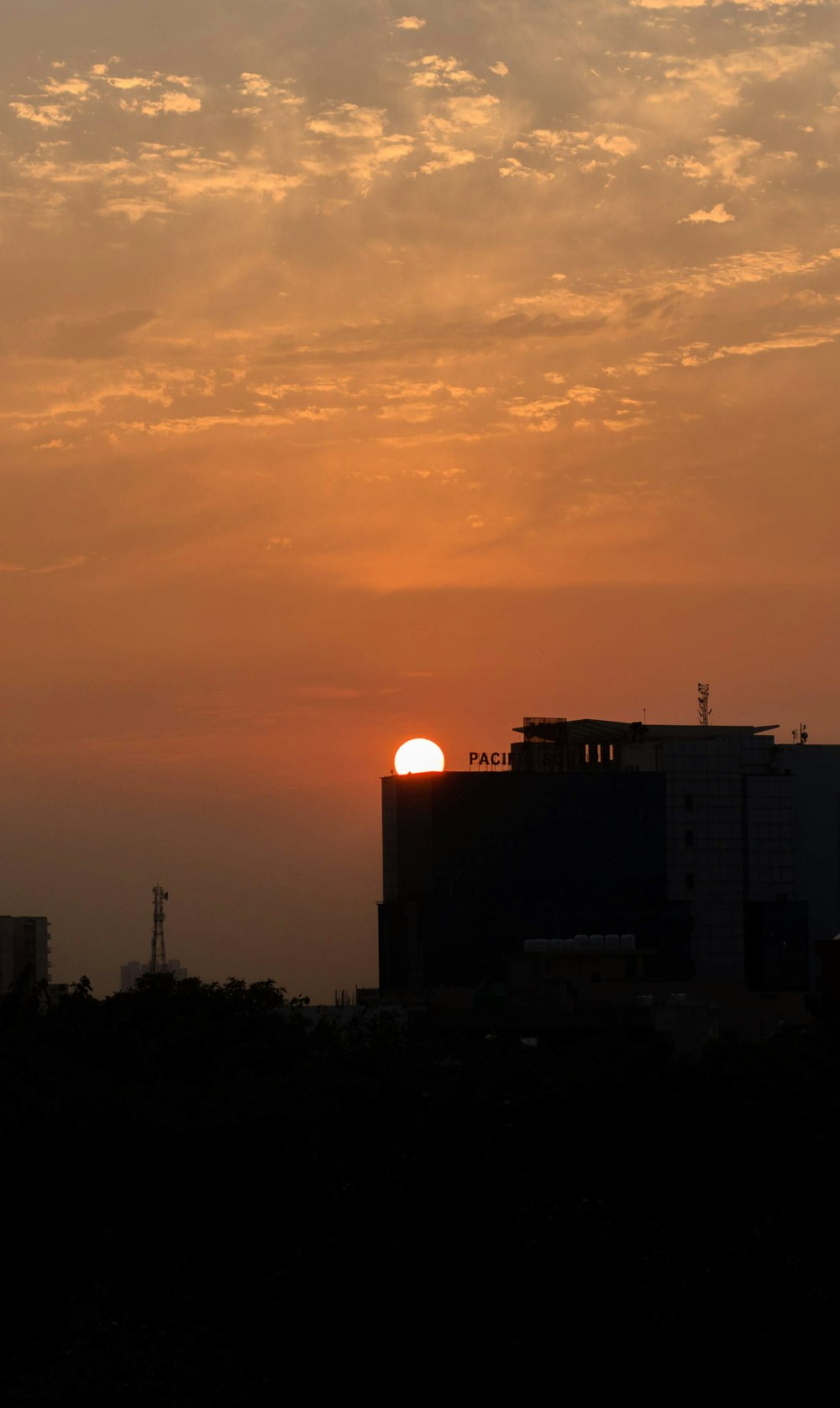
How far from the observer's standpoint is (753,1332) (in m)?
22.1

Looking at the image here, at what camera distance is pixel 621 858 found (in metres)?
135

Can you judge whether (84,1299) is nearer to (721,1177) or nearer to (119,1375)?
(119,1375)

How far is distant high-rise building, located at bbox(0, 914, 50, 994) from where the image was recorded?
162 m

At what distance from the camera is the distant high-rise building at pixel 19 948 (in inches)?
6373

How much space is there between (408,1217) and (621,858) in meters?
113

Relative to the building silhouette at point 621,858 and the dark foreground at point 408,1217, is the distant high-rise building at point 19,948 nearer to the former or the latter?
the building silhouette at point 621,858

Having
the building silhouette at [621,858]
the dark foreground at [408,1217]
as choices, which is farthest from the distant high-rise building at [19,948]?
the dark foreground at [408,1217]

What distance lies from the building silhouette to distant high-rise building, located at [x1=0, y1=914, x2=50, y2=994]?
45.4m

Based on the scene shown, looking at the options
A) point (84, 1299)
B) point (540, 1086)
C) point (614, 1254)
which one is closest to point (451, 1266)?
point (614, 1254)

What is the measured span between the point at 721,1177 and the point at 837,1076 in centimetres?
689

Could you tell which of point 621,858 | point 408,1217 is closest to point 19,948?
point 621,858

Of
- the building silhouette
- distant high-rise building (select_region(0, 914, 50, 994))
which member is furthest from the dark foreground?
distant high-rise building (select_region(0, 914, 50, 994))

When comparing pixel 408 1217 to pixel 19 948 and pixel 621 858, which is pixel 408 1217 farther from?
pixel 19 948

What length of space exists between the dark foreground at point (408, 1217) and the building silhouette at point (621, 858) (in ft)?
222
